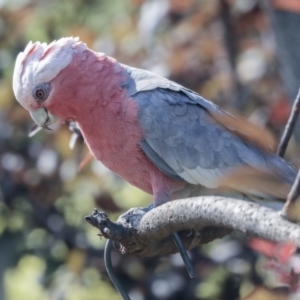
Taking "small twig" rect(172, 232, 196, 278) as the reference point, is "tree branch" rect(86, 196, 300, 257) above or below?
above

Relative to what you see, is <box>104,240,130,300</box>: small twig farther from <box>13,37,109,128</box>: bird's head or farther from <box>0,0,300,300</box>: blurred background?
<box>0,0,300,300</box>: blurred background

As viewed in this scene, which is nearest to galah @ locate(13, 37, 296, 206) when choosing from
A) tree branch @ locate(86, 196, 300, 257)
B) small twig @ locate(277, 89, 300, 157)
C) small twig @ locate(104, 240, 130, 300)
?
small twig @ locate(277, 89, 300, 157)

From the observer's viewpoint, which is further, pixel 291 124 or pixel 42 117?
pixel 42 117

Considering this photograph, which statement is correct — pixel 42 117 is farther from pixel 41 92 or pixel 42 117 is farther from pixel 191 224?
pixel 191 224

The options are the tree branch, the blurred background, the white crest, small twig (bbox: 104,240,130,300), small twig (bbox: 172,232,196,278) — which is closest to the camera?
the tree branch

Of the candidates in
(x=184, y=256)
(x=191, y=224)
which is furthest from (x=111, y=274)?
(x=191, y=224)

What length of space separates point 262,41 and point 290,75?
1.33 m

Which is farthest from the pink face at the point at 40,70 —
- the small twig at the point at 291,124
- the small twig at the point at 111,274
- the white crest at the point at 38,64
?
the small twig at the point at 291,124

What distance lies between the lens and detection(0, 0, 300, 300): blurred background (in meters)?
5.50

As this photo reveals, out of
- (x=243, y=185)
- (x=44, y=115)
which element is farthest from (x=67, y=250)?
(x=243, y=185)

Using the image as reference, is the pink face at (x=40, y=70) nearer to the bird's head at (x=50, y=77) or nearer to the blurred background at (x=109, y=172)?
the bird's head at (x=50, y=77)

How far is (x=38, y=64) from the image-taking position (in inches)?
169

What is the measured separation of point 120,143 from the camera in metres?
4.28

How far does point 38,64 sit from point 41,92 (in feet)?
0.54
